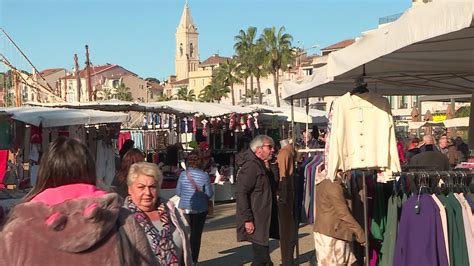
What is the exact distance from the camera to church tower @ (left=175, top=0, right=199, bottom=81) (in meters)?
178

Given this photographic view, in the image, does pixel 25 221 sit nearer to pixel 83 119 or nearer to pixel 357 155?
pixel 357 155

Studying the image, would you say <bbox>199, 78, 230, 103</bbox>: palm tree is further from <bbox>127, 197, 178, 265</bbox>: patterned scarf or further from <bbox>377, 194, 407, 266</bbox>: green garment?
<bbox>127, 197, 178, 265</bbox>: patterned scarf

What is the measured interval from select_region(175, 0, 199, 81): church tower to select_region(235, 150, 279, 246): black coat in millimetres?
171066

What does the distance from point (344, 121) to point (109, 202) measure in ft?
12.0

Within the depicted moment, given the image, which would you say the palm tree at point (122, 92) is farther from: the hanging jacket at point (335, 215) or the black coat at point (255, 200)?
the hanging jacket at point (335, 215)

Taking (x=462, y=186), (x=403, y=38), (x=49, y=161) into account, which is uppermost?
(x=403, y=38)

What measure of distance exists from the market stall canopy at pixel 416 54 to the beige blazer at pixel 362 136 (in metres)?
0.29

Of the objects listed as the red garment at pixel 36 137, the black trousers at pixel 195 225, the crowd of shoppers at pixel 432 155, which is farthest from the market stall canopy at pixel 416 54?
the red garment at pixel 36 137

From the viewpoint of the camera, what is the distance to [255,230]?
7336 millimetres

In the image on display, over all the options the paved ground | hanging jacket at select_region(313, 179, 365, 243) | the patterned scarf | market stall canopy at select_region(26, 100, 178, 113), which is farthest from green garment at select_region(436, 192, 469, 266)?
market stall canopy at select_region(26, 100, 178, 113)

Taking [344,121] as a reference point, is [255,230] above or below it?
below

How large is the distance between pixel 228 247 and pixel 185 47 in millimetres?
170835

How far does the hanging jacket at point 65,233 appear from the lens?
2.63 meters

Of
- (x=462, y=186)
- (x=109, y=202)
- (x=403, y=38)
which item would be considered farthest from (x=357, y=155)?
(x=109, y=202)
